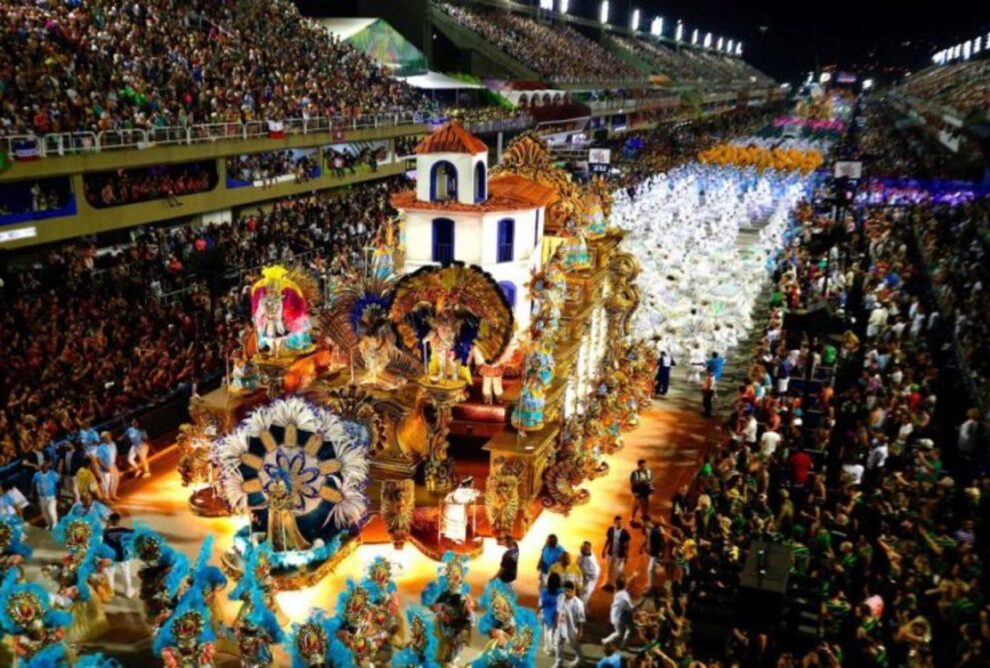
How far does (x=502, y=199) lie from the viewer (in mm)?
16281

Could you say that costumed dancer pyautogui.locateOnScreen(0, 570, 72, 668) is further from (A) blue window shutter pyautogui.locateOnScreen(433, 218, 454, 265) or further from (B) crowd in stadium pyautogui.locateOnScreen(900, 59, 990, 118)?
(B) crowd in stadium pyautogui.locateOnScreen(900, 59, 990, 118)

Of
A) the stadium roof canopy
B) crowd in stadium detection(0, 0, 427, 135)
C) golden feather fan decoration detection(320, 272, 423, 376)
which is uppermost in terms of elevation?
the stadium roof canopy

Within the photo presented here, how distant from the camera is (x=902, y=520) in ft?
39.6

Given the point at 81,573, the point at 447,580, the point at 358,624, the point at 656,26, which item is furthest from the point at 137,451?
the point at 656,26

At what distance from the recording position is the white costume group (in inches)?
894

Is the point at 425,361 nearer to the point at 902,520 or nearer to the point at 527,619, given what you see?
the point at 527,619

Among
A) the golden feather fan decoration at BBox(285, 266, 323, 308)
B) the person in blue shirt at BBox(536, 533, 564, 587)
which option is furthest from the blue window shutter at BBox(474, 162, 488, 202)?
the person in blue shirt at BBox(536, 533, 564, 587)

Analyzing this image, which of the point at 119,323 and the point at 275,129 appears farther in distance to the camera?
the point at 275,129

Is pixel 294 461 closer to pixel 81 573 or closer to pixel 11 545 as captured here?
pixel 81 573

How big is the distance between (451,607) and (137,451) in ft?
24.7

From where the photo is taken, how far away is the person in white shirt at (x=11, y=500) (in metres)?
12.2

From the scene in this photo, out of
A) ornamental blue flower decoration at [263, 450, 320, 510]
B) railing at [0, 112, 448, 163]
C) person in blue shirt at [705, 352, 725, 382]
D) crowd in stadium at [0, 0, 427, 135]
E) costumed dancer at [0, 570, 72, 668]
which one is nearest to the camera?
costumed dancer at [0, 570, 72, 668]

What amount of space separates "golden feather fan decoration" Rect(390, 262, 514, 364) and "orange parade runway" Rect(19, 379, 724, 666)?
3132mm

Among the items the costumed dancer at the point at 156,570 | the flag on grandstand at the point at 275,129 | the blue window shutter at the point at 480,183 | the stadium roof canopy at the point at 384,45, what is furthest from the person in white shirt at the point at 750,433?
the stadium roof canopy at the point at 384,45
